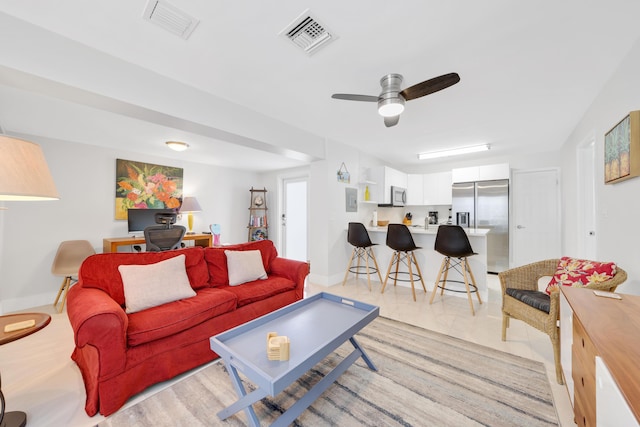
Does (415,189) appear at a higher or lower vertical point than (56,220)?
higher

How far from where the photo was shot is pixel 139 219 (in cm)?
416

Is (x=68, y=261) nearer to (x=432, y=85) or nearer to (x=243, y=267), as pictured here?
(x=243, y=267)

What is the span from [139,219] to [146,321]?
10.3ft

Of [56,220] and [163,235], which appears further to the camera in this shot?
[163,235]

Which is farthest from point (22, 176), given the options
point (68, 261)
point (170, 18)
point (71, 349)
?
point (68, 261)

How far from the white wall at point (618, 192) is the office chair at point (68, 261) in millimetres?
5506

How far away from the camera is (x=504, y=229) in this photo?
15.4 feet

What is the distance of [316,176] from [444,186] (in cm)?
302

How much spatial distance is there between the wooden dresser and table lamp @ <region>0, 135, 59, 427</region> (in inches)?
89.3

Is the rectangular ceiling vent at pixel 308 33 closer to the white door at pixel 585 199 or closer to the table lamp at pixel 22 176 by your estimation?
the table lamp at pixel 22 176

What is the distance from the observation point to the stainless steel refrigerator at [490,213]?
468 centimetres

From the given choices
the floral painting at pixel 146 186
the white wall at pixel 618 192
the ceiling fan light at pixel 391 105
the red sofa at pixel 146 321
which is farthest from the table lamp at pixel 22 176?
the white wall at pixel 618 192

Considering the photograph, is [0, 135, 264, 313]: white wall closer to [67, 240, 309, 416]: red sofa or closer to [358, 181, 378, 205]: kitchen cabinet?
[67, 240, 309, 416]: red sofa

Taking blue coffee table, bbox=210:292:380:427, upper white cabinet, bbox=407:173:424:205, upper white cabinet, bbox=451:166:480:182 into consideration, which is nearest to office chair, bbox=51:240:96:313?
blue coffee table, bbox=210:292:380:427
